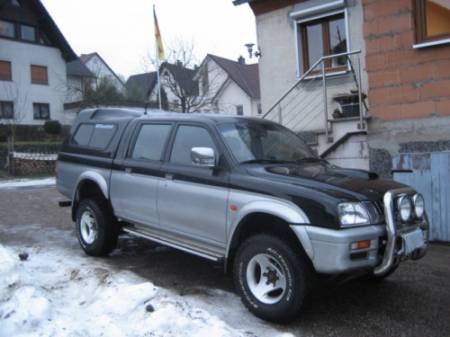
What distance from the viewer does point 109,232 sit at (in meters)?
6.14

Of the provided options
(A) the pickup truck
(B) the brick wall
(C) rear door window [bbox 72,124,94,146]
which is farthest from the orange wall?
(C) rear door window [bbox 72,124,94,146]

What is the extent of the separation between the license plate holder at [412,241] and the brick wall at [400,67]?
3836 millimetres

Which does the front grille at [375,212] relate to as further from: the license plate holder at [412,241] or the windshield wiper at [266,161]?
the windshield wiper at [266,161]

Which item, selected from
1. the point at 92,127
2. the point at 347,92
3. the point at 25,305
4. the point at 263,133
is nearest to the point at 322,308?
the point at 263,133

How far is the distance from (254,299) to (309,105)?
22.0ft

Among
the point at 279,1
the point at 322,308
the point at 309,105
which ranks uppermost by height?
the point at 279,1

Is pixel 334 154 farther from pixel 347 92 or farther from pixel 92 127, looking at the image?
pixel 92 127

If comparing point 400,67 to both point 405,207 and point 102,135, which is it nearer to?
point 405,207

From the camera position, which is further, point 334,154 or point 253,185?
point 334,154

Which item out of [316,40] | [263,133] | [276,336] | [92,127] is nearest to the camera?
[276,336]

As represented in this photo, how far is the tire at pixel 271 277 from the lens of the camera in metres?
3.90

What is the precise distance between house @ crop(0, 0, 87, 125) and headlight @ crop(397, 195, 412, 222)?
30515 millimetres

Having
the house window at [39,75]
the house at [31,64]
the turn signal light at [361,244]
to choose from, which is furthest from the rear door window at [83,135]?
the house window at [39,75]

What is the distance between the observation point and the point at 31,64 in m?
34.0
